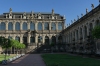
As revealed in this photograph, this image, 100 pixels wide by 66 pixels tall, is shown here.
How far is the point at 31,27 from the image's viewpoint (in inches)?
3118

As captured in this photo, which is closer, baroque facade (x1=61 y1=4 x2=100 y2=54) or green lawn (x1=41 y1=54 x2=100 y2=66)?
green lawn (x1=41 y1=54 x2=100 y2=66)

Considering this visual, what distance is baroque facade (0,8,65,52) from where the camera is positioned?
7750cm

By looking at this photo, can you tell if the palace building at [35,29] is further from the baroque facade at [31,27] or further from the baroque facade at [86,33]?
the baroque facade at [86,33]

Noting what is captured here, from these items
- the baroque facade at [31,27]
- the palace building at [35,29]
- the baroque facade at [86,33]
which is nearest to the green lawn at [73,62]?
the baroque facade at [86,33]

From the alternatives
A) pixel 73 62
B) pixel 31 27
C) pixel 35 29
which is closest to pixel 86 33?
pixel 73 62

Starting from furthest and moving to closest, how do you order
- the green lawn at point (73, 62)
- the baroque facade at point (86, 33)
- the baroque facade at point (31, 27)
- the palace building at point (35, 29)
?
the baroque facade at point (31, 27) < the palace building at point (35, 29) < the baroque facade at point (86, 33) < the green lawn at point (73, 62)

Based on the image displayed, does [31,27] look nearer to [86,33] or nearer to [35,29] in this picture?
[35,29]

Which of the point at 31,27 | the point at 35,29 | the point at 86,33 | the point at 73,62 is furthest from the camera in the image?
the point at 31,27

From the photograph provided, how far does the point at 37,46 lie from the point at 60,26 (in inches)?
560

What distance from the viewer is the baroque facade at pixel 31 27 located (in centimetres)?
7750

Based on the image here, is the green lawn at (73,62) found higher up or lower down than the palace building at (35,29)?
lower down

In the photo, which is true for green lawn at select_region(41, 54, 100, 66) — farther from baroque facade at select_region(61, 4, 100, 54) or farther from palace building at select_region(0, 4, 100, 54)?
palace building at select_region(0, 4, 100, 54)

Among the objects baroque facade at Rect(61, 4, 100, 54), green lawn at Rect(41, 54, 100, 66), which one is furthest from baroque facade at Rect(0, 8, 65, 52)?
green lawn at Rect(41, 54, 100, 66)

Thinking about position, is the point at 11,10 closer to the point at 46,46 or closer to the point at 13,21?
the point at 13,21
